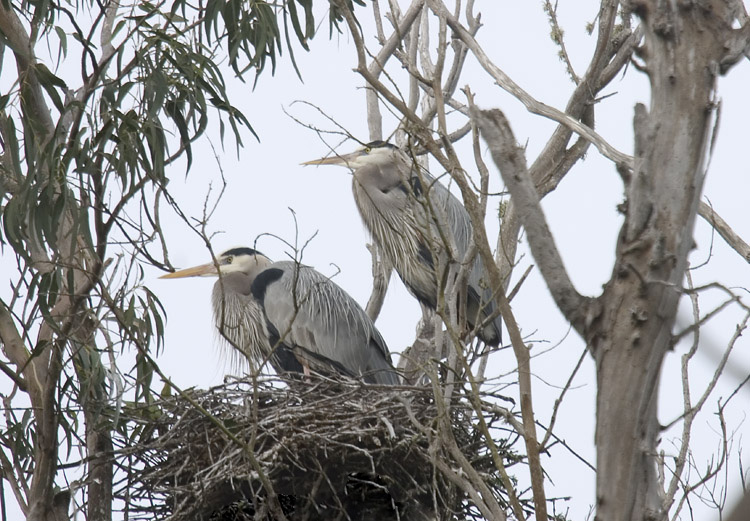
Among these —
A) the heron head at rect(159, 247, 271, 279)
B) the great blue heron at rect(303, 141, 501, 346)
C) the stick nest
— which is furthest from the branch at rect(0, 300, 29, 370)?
the great blue heron at rect(303, 141, 501, 346)

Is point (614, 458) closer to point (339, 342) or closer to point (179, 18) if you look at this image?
point (179, 18)

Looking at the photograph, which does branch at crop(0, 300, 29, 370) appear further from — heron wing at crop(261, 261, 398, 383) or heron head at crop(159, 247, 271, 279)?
heron head at crop(159, 247, 271, 279)

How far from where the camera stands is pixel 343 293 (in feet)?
14.5

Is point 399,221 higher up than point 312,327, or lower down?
higher up

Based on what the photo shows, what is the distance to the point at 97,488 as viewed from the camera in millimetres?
2996

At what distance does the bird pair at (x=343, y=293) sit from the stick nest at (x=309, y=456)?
100 cm

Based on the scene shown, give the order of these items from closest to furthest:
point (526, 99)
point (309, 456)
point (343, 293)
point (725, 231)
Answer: point (309, 456)
point (725, 231)
point (526, 99)
point (343, 293)

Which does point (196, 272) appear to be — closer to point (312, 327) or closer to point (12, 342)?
point (312, 327)

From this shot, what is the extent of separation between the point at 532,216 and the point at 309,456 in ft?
5.01

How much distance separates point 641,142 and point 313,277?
9.68 feet

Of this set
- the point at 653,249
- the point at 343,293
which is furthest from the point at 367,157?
the point at 653,249

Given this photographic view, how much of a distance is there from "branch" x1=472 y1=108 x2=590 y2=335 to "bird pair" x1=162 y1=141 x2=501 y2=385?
7.59 ft

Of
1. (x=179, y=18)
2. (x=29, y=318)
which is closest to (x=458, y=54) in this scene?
(x=179, y=18)

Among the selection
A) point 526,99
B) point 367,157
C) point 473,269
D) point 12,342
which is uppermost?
point 367,157
